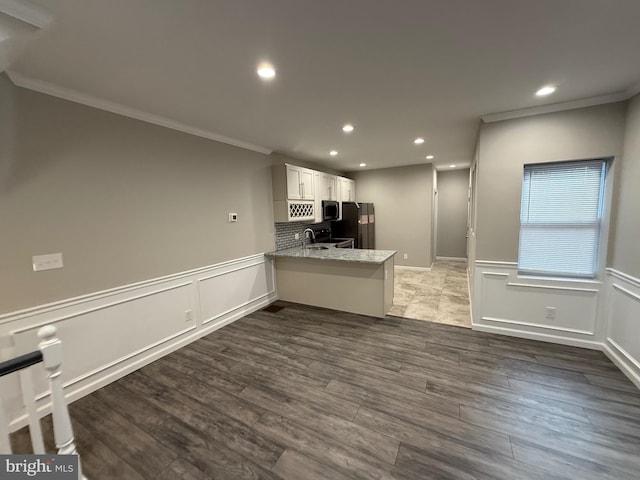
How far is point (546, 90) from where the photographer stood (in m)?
2.40

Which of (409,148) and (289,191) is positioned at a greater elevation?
(409,148)

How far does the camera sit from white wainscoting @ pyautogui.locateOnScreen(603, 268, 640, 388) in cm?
232

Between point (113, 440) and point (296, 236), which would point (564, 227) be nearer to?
point (296, 236)

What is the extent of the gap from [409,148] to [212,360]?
4.40 m

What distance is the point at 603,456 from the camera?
1.64 meters

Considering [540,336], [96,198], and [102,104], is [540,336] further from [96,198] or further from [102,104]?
[102,104]

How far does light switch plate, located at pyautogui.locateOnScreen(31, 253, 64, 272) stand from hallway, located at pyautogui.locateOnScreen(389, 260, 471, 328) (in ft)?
12.6

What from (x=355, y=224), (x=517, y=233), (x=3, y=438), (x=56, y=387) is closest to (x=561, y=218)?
(x=517, y=233)

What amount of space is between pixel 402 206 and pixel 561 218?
3855 mm

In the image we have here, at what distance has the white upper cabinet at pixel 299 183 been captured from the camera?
4.52 metres

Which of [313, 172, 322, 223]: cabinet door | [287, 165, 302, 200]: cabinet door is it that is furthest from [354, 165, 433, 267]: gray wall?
[287, 165, 302, 200]: cabinet door

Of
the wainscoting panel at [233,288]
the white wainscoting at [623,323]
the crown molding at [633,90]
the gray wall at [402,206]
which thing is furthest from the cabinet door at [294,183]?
the white wainscoting at [623,323]

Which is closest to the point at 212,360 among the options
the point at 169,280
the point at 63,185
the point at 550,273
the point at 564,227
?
the point at 169,280

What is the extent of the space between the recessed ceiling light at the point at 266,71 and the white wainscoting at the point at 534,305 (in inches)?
120
